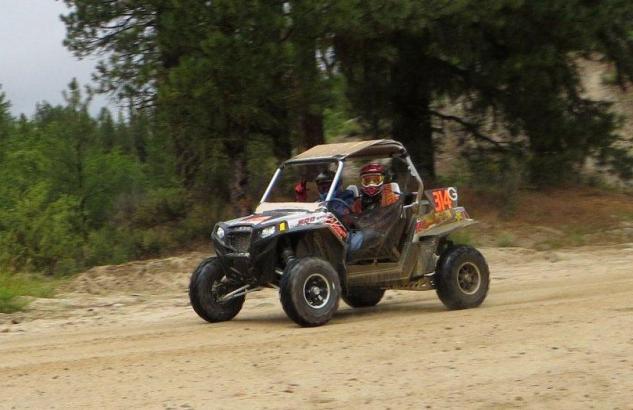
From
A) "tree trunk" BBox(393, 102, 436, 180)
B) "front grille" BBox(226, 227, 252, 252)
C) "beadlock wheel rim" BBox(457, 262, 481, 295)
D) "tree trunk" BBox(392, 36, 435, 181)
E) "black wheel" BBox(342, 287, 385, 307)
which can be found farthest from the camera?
"tree trunk" BBox(393, 102, 436, 180)

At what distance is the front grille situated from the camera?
457 inches

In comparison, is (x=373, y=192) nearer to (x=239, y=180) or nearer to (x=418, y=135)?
(x=239, y=180)

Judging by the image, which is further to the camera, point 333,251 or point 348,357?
point 333,251

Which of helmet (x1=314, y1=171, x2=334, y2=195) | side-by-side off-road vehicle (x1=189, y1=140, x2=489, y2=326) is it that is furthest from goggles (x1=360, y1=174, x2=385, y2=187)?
helmet (x1=314, y1=171, x2=334, y2=195)

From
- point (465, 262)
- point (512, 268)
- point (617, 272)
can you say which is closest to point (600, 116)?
point (512, 268)

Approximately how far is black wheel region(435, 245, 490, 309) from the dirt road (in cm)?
29

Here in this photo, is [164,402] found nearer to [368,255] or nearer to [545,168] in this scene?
[368,255]

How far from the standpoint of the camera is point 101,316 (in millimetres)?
14461

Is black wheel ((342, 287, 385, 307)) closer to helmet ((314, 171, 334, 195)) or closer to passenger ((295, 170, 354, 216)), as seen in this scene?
passenger ((295, 170, 354, 216))

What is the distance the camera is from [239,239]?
11.7 m

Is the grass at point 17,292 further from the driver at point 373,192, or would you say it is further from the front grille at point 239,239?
the driver at point 373,192

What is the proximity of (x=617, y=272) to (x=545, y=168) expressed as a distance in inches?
303

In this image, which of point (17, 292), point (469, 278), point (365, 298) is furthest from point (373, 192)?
point (17, 292)

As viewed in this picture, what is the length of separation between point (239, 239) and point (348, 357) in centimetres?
284
